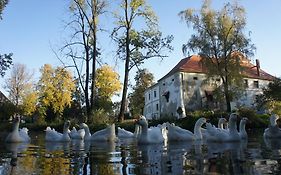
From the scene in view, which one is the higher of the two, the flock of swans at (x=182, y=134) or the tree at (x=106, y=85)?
the tree at (x=106, y=85)

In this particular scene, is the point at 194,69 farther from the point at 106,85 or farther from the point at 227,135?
the point at 227,135

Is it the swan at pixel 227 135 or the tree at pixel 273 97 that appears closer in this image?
the swan at pixel 227 135

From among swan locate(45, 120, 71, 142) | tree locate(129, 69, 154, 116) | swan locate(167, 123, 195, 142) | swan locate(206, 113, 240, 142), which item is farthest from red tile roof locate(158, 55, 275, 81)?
swan locate(206, 113, 240, 142)

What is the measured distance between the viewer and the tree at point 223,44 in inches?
1624

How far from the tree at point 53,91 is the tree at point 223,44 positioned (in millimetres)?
26269

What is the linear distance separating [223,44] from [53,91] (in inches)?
1295

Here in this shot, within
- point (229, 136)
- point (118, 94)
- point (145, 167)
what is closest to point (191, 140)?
point (229, 136)

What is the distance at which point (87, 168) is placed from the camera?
576 centimetres

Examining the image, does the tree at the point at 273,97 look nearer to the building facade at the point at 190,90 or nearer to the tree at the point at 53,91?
the building facade at the point at 190,90

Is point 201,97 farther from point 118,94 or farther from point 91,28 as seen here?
point 91,28

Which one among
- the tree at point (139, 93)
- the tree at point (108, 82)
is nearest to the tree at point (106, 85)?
the tree at point (108, 82)

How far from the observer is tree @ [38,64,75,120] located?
5944 centimetres

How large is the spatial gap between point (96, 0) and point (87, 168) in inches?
1239

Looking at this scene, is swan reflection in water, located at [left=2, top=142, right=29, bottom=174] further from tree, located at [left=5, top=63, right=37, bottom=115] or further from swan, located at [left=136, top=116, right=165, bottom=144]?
tree, located at [left=5, top=63, right=37, bottom=115]
